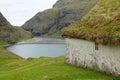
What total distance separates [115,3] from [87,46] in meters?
6.62

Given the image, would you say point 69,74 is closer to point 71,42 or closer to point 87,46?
point 87,46

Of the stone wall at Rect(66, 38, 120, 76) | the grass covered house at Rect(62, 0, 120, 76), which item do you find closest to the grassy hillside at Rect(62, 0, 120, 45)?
the grass covered house at Rect(62, 0, 120, 76)

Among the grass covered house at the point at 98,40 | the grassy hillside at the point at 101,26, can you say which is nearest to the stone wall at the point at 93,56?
the grass covered house at the point at 98,40

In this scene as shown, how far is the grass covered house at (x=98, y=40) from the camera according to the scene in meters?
30.5

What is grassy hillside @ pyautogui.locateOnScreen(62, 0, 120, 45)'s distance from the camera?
3034 cm

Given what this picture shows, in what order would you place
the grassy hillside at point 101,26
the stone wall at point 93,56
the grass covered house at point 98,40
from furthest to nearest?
the stone wall at point 93,56 < the grass covered house at point 98,40 < the grassy hillside at point 101,26

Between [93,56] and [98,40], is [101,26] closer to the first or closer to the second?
[98,40]

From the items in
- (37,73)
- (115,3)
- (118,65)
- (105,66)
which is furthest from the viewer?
(115,3)

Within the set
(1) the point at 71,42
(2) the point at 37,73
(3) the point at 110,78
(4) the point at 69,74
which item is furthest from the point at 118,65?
(1) the point at 71,42

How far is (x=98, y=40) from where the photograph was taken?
105 feet

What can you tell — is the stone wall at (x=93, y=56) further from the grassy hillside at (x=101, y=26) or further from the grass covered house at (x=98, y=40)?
the grassy hillside at (x=101, y=26)

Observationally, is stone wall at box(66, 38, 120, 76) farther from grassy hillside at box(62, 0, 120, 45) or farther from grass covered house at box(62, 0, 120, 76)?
grassy hillside at box(62, 0, 120, 45)

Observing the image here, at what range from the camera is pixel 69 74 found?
32688 millimetres

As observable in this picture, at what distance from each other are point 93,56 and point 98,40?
3.66 metres
